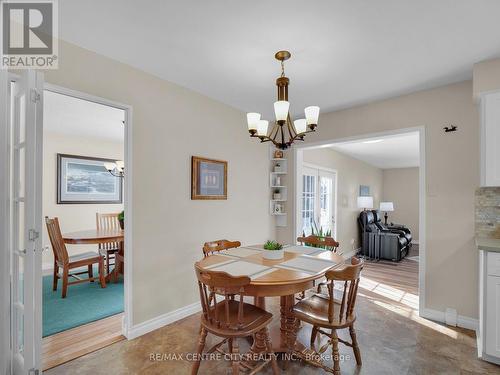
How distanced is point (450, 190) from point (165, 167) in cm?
310

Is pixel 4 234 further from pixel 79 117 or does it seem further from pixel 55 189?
pixel 55 189

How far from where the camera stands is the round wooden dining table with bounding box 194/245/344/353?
166 cm

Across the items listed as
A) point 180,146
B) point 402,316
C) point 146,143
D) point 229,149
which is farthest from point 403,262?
point 146,143

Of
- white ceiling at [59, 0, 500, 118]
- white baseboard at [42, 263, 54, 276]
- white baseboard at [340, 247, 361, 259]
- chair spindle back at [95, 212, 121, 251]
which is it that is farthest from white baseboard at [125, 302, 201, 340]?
white baseboard at [340, 247, 361, 259]

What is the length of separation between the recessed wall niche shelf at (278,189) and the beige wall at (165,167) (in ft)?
2.59

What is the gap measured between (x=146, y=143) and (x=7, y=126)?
1047 mm

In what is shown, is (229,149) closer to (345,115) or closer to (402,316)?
(345,115)

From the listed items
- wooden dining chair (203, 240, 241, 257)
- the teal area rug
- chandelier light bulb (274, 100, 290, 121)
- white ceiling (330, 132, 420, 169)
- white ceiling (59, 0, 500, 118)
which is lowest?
the teal area rug

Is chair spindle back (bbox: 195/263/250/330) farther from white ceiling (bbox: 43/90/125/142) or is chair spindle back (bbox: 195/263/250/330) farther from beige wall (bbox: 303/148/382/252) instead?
beige wall (bbox: 303/148/382/252)

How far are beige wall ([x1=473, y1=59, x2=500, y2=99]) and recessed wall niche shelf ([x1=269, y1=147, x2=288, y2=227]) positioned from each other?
2.45 metres

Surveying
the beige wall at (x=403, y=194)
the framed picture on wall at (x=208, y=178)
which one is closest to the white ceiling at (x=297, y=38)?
the framed picture on wall at (x=208, y=178)

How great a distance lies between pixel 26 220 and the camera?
1.59 metres

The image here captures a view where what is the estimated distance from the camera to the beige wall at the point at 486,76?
7.47ft

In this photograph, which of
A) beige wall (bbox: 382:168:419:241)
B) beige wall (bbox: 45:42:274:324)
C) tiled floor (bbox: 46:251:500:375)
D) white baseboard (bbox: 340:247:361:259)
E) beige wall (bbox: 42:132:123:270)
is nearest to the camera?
tiled floor (bbox: 46:251:500:375)
